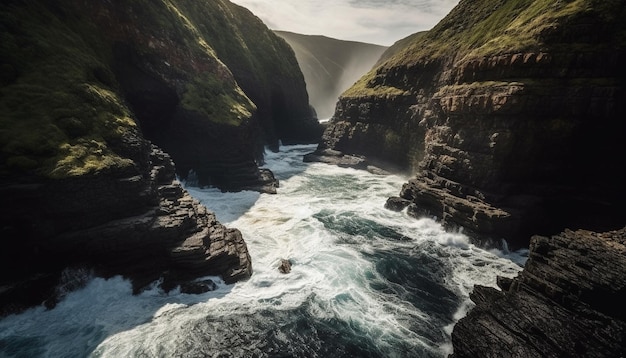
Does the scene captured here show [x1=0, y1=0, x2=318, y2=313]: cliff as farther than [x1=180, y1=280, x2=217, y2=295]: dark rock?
No

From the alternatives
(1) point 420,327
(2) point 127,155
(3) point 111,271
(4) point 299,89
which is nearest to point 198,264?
(3) point 111,271

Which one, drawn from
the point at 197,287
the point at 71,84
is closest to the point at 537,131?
the point at 197,287

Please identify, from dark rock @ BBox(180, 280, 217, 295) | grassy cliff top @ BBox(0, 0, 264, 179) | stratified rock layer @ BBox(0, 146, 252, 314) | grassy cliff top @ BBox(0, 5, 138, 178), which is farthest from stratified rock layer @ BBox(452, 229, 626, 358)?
grassy cliff top @ BBox(0, 5, 138, 178)

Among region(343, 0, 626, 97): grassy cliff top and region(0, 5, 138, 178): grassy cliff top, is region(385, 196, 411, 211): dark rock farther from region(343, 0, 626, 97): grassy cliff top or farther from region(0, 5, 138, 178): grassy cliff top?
region(0, 5, 138, 178): grassy cliff top

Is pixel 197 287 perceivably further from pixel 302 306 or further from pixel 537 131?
pixel 537 131

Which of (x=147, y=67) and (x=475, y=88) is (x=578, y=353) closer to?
(x=475, y=88)

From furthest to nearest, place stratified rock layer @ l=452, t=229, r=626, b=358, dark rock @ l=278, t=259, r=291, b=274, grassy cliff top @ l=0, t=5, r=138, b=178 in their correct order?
dark rock @ l=278, t=259, r=291, b=274, grassy cliff top @ l=0, t=5, r=138, b=178, stratified rock layer @ l=452, t=229, r=626, b=358

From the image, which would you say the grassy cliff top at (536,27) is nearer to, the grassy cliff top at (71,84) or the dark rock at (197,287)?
the dark rock at (197,287)
